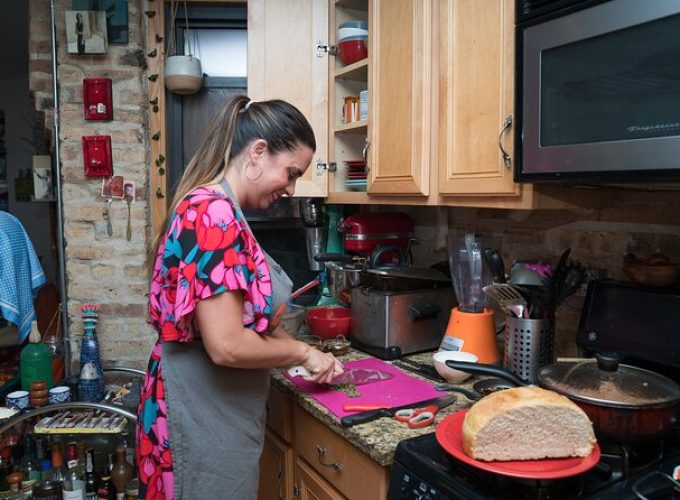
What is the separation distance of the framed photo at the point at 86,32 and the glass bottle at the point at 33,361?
114 centimetres

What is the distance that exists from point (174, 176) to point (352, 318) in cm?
116

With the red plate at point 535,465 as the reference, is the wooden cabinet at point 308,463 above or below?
below

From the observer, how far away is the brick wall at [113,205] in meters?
2.35

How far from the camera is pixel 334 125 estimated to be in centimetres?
217

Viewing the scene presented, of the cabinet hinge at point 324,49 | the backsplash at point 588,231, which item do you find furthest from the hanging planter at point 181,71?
the backsplash at point 588,231

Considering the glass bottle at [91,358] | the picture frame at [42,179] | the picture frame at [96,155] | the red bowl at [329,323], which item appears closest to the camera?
the red bowl at [329,323]

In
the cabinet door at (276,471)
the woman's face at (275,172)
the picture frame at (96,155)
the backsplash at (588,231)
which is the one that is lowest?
the cabinet door at (276,471)

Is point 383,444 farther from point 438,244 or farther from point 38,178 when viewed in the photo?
point 38,178

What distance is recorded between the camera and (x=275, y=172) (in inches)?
51.1

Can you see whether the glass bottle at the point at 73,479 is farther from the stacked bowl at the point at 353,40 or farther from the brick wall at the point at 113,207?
the stacked bowl at the point at 353,40

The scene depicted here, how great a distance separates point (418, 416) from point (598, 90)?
2.66ft

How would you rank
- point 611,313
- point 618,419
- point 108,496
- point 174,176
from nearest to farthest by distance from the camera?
point 618,419 < point 611,313 < point 108,496 < point 174,176

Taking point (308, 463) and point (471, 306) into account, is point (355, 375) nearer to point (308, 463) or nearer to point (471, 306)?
point (308, 463)

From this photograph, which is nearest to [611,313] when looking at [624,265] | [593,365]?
[624,265]
